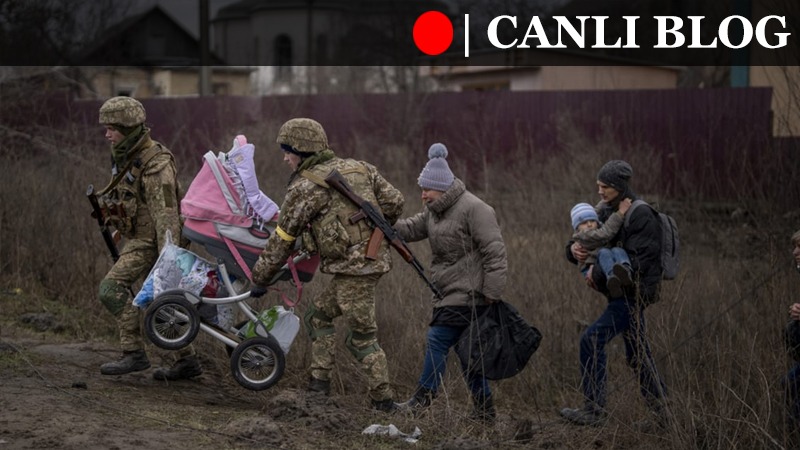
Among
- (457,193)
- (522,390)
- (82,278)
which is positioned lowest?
(522,390)

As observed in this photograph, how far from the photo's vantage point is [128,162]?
761 centimetres

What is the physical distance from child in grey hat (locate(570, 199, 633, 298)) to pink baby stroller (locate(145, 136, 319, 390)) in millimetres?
1693

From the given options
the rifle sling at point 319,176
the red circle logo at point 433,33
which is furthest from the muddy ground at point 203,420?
the red circle logo at point 433,33

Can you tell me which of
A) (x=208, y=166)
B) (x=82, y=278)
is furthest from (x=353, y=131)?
(x=208, y=166)

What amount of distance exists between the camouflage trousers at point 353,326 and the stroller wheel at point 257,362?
0.23 meters

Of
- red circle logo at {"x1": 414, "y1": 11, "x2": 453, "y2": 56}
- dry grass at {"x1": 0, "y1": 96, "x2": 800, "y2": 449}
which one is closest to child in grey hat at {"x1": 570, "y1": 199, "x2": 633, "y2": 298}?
dry grass at {"x1": 0, "y1": 96, "x2": 800, "y2": 449}

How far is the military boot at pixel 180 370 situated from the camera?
8023 millimetres

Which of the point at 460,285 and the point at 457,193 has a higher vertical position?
the point at 457,193

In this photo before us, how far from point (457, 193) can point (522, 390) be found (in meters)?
2.74

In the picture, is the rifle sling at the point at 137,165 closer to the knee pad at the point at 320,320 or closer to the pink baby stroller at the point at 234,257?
the pink baby stroller at the point at 234,257

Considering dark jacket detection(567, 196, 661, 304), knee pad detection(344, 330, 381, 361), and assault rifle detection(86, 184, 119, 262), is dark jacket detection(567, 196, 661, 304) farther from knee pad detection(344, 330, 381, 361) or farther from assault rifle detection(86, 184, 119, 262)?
assault rifle detection(86, 184, 119, 262)

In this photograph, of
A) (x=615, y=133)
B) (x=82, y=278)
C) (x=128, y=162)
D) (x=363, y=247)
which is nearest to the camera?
(x=363, y=247)

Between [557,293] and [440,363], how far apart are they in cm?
359

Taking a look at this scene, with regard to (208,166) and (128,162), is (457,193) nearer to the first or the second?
(208,166)
